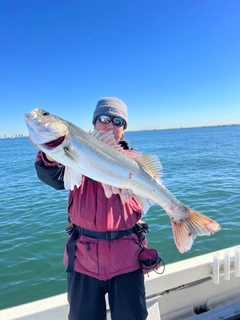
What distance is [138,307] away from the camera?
Result: 9.92ft

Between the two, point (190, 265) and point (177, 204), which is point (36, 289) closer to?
point (190, 265)

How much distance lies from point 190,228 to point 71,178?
1.69 m

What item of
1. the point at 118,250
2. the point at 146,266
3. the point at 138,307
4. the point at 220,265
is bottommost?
the point at 220,265

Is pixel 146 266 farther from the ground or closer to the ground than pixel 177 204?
closer to the ground

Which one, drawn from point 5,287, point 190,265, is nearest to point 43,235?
point 5,287

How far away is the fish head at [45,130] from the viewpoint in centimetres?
290

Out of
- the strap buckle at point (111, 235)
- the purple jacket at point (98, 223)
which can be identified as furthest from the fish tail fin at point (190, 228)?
the strap buckle at point (111, 235)

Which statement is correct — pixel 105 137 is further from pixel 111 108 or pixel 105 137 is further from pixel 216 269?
pixel 216 269

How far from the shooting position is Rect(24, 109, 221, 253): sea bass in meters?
2.94

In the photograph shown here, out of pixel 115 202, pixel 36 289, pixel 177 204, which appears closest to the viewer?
pixel 115 202

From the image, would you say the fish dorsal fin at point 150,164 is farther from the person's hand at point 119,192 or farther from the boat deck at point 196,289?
the boat deck at point 196,289

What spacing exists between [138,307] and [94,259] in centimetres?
79

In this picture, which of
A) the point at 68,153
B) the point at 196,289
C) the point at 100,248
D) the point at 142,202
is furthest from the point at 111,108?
the point at 196,289

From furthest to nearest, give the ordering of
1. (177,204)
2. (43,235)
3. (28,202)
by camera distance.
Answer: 1. (28,202)
2. (43,235)
3. (177,204)
